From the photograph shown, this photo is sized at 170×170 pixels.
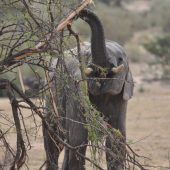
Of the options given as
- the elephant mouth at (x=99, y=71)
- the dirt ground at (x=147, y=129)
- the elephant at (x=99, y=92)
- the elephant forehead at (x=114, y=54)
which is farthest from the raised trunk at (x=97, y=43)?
the dirt ground at (x=147, y=129)

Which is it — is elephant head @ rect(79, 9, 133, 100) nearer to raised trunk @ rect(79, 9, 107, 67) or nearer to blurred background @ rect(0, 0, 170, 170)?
raised trunk @ rect(79, 9, 107, 67)

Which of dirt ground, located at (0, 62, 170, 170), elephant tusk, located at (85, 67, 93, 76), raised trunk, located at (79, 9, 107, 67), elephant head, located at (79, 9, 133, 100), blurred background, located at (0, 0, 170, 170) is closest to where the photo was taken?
raised trunk, located at (79, 9, 107, 67)

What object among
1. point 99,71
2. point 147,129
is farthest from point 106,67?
Answer: point 147,129

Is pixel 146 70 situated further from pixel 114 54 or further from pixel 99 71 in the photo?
pixel 99 71

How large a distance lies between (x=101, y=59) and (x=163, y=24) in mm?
34642

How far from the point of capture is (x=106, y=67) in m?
7.01

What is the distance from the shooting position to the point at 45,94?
5.15m

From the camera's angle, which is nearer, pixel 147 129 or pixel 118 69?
pixel 118 69

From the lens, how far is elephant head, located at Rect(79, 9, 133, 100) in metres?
6.62

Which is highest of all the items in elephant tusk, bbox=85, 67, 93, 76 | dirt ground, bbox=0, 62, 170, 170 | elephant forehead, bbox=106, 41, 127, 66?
elephant forehead, bbox=106, 41, 127, 66

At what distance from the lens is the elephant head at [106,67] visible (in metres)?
6.62

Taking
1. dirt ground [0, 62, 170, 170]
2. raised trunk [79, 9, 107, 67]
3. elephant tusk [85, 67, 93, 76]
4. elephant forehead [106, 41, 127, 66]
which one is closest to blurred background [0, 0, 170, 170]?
dirt ground [0, 62, 170, 170]

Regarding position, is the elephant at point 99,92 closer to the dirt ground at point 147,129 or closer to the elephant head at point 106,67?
the elephant head at point 106,67

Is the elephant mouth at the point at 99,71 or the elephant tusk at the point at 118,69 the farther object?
the elephant tusk at the point at 118,69
